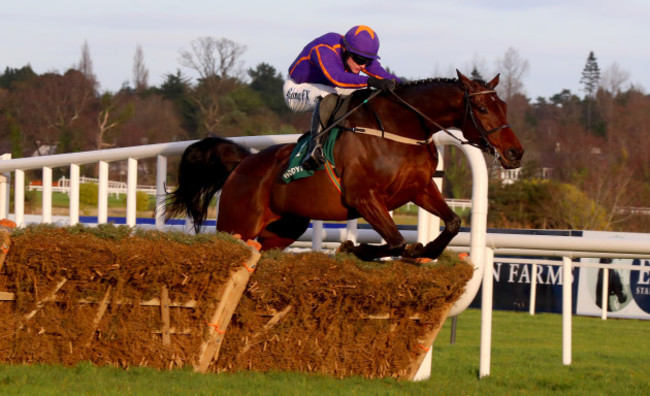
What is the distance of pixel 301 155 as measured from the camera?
471cm

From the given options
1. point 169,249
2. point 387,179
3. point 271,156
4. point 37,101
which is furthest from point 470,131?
point 37,101

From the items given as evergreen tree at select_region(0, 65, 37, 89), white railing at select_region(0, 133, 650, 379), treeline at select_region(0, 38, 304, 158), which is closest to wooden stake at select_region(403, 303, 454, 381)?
white railing at select_region(0, 133, 650, 379)

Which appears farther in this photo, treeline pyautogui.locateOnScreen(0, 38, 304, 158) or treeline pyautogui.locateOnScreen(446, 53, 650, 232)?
treeline pyautogui.locateOnScreen(0, 38, 304, 158)

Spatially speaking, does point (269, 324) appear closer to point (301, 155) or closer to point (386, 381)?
point (386, 381)

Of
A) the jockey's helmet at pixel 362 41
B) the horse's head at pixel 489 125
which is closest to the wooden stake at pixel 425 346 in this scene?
the horse's head at pixel 489 125

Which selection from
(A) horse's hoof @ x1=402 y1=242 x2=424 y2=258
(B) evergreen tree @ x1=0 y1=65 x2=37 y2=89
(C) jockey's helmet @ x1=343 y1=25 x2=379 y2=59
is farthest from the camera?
(B) evergreen tree @ x1=0 y1=65 x2=37 y2=89

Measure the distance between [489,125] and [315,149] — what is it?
862mm

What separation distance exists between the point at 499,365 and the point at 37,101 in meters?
38.0

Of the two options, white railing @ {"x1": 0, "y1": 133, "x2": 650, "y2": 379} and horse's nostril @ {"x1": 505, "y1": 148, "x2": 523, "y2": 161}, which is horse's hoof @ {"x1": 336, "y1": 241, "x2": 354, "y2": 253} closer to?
white railing @ {"x1": 0, "y1": 133, "x2": 650, "y2": 379}

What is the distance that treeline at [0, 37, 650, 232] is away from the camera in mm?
23750

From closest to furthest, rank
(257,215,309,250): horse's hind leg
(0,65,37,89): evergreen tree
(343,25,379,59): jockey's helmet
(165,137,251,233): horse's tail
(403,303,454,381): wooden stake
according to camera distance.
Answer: (403,303,454,381): wooden stake → (343,25,379,59): jockey's helmet → (257,215,309,250): horse's hind leg → (165,137,251,233): horse's tail → (0,65,37,89): evergreen tree

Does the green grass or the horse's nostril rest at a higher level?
the horse's nostril

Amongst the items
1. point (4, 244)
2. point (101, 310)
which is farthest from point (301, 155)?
point (4, 244)

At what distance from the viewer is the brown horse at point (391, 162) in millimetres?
4348
